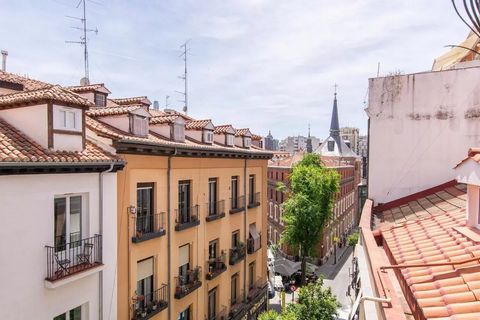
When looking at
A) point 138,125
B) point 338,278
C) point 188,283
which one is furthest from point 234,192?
point 338,278

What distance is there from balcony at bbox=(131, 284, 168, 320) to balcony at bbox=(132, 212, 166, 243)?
2126mm

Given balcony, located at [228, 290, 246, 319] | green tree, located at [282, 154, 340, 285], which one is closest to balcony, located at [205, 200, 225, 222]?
balcony, located at [228, 290, 246, 319]

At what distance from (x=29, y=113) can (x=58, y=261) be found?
164 inches

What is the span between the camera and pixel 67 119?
10.0 m

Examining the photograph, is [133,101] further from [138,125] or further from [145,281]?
[145,281]

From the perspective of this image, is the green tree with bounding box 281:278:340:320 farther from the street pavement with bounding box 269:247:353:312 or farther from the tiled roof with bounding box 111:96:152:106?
the tiled roof with bounding box 111:96:152:106

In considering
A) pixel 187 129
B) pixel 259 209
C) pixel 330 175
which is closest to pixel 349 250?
pixel 330 175

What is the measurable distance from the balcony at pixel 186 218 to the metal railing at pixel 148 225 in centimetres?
99

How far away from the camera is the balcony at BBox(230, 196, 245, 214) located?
63.9 feet

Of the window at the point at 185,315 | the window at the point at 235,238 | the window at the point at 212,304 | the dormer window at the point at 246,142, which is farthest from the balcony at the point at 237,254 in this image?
the dormer window at the point at 246,142

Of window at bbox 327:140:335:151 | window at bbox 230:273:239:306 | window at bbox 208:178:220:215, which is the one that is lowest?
window at bbox 230:273:239:306

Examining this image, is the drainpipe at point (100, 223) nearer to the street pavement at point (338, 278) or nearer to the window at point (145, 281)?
the window at point (145, 281)

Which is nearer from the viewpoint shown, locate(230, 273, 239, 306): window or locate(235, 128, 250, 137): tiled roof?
locate(230, 273, 239, 306): window

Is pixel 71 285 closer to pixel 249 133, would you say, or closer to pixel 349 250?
pixel 249 133
